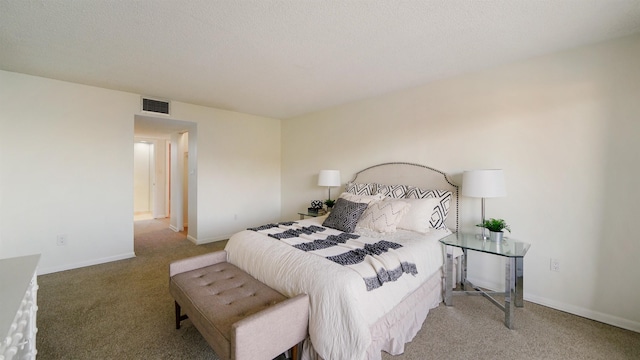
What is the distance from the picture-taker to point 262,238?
92.9 inches

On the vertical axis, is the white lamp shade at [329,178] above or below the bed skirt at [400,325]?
above

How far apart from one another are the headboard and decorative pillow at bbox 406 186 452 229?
12cm

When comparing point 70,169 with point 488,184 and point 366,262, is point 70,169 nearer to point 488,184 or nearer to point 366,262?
point 366,262

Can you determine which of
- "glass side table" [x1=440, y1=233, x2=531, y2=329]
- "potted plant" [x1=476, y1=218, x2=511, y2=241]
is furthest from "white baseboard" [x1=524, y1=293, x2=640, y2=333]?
"potted plant" [x1=476, y1=218, x2=511, y2=241]

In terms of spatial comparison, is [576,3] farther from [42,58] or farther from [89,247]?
[89,247]

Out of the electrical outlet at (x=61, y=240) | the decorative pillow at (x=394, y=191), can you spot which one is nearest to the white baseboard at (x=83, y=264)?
the electrical outlet at (x=61, y=240)

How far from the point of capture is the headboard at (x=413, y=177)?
119 inches

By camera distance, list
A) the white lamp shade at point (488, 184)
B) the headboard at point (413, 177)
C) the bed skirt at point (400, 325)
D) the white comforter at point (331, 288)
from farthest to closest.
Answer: the headboard at point (413, 177) → the white lamp shade at point (488, 184) → the bed skirt at point (400, 325) → the white comforter at point (331, 288)

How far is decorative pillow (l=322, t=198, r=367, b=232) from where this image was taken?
278cm

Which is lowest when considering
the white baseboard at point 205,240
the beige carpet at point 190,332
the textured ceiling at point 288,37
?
the beige carpet at point 190,332

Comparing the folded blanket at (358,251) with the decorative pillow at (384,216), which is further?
the decorative pillow at (384,216)

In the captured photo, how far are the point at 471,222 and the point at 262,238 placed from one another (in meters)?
2.32

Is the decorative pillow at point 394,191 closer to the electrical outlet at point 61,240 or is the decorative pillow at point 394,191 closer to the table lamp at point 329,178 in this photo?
the table lamp at point 329,178

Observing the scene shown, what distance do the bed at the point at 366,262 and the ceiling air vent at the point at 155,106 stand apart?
8.71ft
